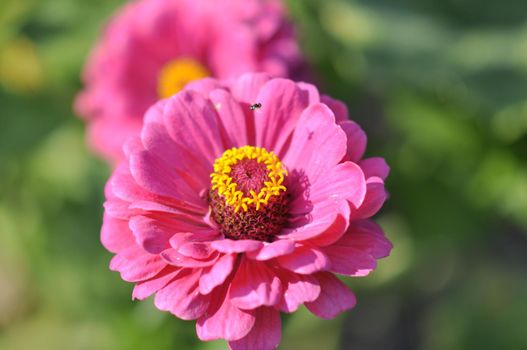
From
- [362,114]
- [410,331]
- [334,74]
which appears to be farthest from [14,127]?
[410,331]

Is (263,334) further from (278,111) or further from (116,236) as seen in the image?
(278,111)

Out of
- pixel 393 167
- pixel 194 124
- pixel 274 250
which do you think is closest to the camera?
pixel 274 250

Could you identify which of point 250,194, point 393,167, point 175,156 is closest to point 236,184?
point 250,194

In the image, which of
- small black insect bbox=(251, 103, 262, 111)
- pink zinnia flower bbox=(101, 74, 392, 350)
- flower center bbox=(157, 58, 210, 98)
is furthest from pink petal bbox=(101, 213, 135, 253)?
flower center bbox=(157, 58, 210, 98)

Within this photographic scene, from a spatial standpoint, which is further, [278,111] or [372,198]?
[278,111]

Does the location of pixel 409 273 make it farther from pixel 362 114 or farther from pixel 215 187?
pixel 215 187

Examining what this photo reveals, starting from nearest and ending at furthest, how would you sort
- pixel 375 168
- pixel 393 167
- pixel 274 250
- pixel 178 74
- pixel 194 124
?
pixel 274 250 < pixel 375 168 < pixel 194 124 < pixel 178 74 < pixel 393 167

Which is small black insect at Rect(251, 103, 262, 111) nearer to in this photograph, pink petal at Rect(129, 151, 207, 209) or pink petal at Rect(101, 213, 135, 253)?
pink petal at Rect(129, 151, 207, 209)
